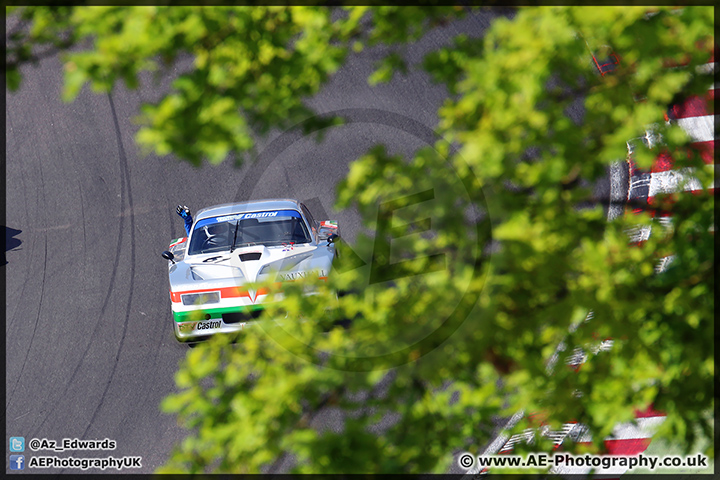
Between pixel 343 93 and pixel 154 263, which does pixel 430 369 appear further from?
pixel 343 93

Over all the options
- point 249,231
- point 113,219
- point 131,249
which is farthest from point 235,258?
point 113,219

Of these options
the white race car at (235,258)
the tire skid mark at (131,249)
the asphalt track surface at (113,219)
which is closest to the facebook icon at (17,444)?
the asphalt track surface at (113,219)

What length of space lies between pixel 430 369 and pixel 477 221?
770mm

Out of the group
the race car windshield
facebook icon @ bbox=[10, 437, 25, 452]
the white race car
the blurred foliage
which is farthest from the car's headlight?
the blurred foliage

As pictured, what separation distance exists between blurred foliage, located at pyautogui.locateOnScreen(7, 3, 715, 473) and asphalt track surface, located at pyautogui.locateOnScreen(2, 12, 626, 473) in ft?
12.6

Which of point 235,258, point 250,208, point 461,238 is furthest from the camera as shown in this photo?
point 250,208

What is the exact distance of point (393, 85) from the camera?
30.8 ft

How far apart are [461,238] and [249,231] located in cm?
469

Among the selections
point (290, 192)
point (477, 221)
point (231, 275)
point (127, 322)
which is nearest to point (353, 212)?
point (290, 192)

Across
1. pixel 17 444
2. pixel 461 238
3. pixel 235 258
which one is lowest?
pixel 17 444

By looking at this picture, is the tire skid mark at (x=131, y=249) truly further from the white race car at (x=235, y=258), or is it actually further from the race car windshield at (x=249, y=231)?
the race car windshield at (x=249, y=231)

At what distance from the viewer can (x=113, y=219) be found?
846cm

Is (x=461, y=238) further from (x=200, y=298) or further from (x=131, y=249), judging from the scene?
(x=131, y=249)

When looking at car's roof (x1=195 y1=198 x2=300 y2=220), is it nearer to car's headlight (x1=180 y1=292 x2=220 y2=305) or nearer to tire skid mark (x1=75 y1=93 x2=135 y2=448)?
car's headlight (x1=180 y1=292 x2=220 y2=305)
